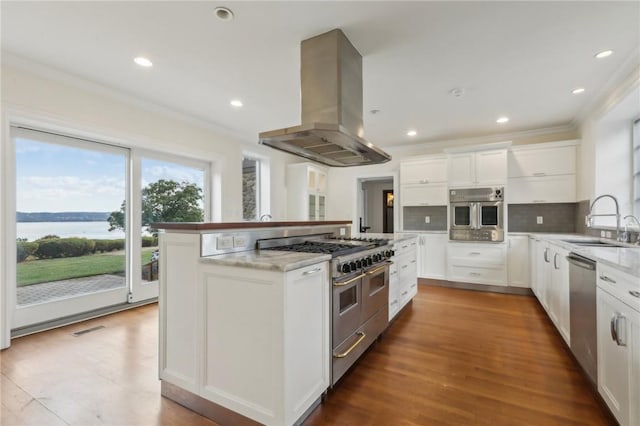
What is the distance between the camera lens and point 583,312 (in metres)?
2.01

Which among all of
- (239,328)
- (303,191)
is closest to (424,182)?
(303,191)

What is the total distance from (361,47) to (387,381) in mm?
2617

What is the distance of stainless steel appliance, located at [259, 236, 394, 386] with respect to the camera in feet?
6.16

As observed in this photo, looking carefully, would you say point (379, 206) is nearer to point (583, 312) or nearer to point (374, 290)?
point (374, 290)

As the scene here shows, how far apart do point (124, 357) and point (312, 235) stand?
1.87 m

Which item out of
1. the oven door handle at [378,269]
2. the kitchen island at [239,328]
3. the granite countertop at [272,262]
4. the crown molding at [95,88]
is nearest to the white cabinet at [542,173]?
the oven door handle at [378,269]

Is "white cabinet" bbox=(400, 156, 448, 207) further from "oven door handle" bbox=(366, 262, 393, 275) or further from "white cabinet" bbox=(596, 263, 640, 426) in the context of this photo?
"white cabinet" bbox=(596, 263, 640, 426)

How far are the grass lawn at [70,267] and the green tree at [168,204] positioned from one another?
1.25 ft

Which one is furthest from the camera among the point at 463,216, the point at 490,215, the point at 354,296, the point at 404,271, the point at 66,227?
the point at 463,216

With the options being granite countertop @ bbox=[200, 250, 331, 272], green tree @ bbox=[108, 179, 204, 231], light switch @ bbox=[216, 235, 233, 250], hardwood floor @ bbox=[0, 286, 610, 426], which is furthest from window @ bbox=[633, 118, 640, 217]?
green tree @ bbox=[108, 179, 204, 231]

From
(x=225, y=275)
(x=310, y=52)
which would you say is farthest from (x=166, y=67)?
(x=225, y=275)

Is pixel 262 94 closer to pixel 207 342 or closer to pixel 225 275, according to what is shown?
pixel 225 275

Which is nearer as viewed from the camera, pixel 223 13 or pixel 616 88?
pixel 223 13

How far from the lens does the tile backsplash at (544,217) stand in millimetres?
4531
